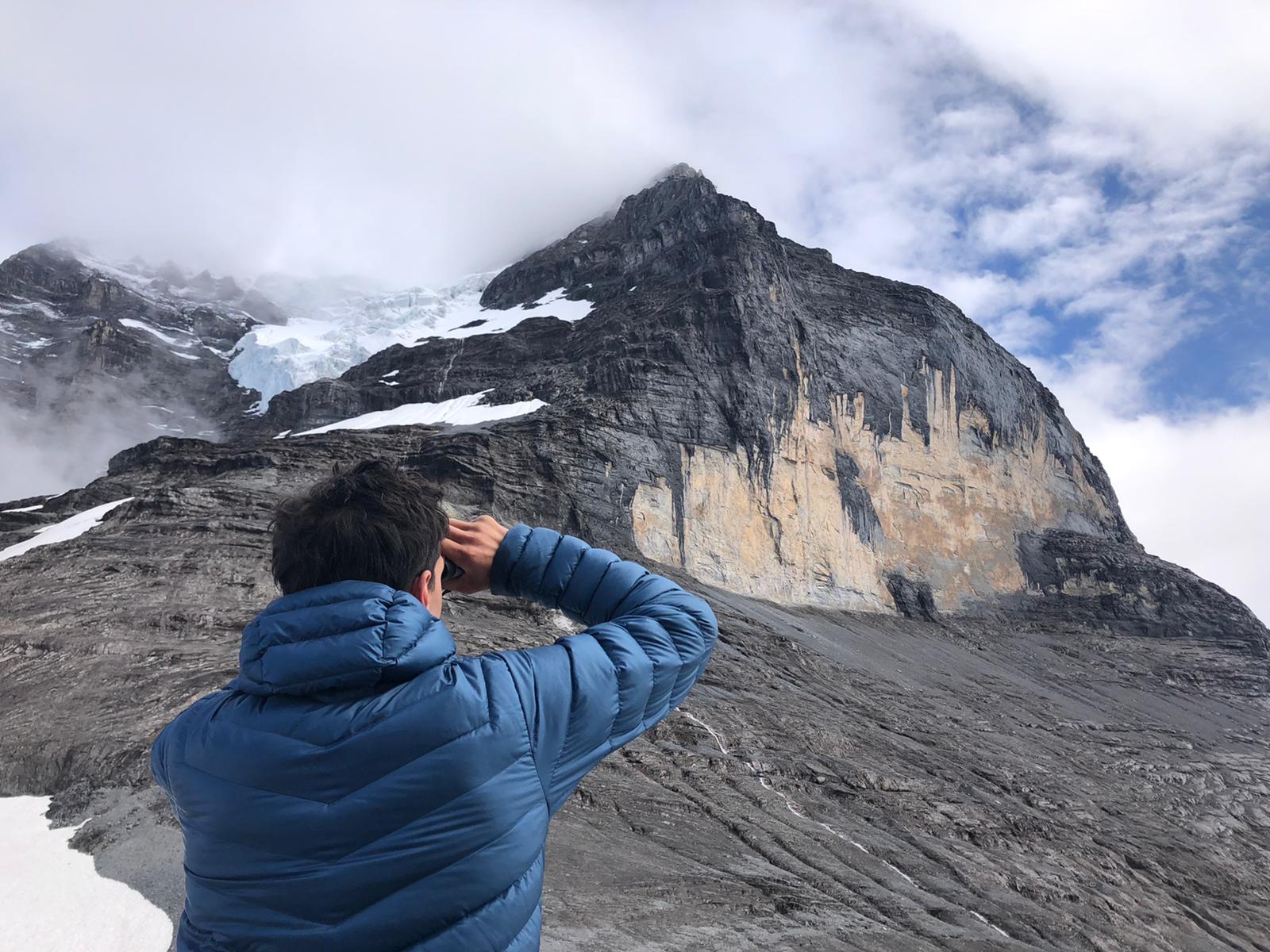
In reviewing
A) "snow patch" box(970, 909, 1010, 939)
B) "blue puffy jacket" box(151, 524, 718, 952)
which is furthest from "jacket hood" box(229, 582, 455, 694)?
"snow patch" box(970, 909, 1010, 939)

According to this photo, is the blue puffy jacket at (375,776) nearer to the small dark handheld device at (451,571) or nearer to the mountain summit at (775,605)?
the small dark handheld device at (451,571)

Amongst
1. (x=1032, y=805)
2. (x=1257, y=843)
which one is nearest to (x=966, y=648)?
(x=1257, y=843)

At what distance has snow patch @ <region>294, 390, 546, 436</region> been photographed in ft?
122

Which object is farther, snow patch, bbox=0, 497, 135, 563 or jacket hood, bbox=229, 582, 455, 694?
snow patch, bbox=0, 497, 135, 563

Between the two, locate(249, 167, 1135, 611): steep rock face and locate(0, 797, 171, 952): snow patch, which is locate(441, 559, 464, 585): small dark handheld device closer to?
locate(0, 797, 171, 952): snow patch

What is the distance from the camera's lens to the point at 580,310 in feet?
166

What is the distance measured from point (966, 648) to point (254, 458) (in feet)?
95.4

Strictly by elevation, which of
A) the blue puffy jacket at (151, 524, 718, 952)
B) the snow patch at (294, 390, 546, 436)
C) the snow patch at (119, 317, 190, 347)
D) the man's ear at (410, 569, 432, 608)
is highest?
the snow patch at (119, 317, 190, 347)

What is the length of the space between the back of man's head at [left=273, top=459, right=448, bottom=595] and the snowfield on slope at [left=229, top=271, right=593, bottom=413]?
5647cm

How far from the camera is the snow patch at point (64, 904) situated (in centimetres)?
560

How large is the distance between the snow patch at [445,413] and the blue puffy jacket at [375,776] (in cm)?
3472

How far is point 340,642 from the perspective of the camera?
4.46ft

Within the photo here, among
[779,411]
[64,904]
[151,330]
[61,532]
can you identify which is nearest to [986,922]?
[64,904]

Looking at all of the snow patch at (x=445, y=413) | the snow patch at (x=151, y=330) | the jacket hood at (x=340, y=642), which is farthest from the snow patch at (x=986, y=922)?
the snow patch at (x=151, y=330)
